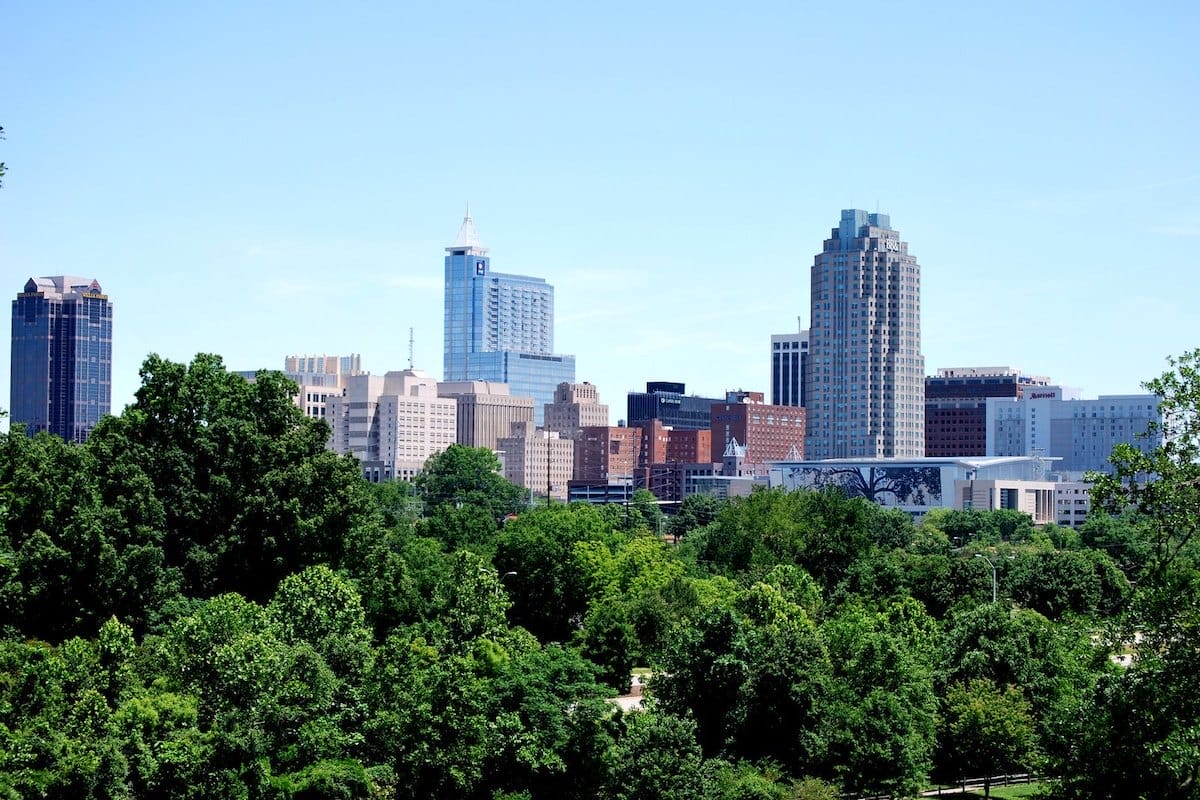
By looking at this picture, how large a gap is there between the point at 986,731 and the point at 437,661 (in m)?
18.4

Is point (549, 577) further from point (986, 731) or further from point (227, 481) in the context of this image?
point (986, 731)

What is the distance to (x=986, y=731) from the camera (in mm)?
53875

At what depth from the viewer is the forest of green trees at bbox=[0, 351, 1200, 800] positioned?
3269 centimetres

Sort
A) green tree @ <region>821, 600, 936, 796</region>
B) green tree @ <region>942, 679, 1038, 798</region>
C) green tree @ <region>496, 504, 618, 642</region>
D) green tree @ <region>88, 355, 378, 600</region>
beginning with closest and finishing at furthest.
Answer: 1. green tree @ <region>821, 600, 936, 796</region>
2. green tree @ <region>942, 679, 1038, 798</region>
3. green tree @ <region>88, 355, 378, 600</region>
4. green tree @ <region>496, 504, 618, 642</region>

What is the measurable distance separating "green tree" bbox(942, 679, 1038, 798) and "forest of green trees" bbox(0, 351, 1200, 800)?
12 cm

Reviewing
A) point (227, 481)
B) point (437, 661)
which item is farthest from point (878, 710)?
point (227, 481)

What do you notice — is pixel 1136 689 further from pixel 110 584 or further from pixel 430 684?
pixel 110 584

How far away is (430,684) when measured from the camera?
5025 centimetres

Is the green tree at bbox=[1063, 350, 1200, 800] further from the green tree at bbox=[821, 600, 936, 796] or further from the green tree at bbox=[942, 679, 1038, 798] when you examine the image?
the green tree at bbox=[942, 679, 1038, 798]

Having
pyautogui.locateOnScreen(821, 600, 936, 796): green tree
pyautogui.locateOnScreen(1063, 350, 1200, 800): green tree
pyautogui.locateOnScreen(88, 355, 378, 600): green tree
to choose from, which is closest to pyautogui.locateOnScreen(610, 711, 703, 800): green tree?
pyautogui.locateOnScreen(821, 600, 936, 796): green tree

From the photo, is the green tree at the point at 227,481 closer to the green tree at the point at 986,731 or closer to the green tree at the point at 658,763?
the green tree at the point at 658,763

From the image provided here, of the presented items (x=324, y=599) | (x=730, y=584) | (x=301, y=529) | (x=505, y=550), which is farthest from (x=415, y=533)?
(x=324, y=599)

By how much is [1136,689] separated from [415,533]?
83.7m

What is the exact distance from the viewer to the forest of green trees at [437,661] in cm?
3269
